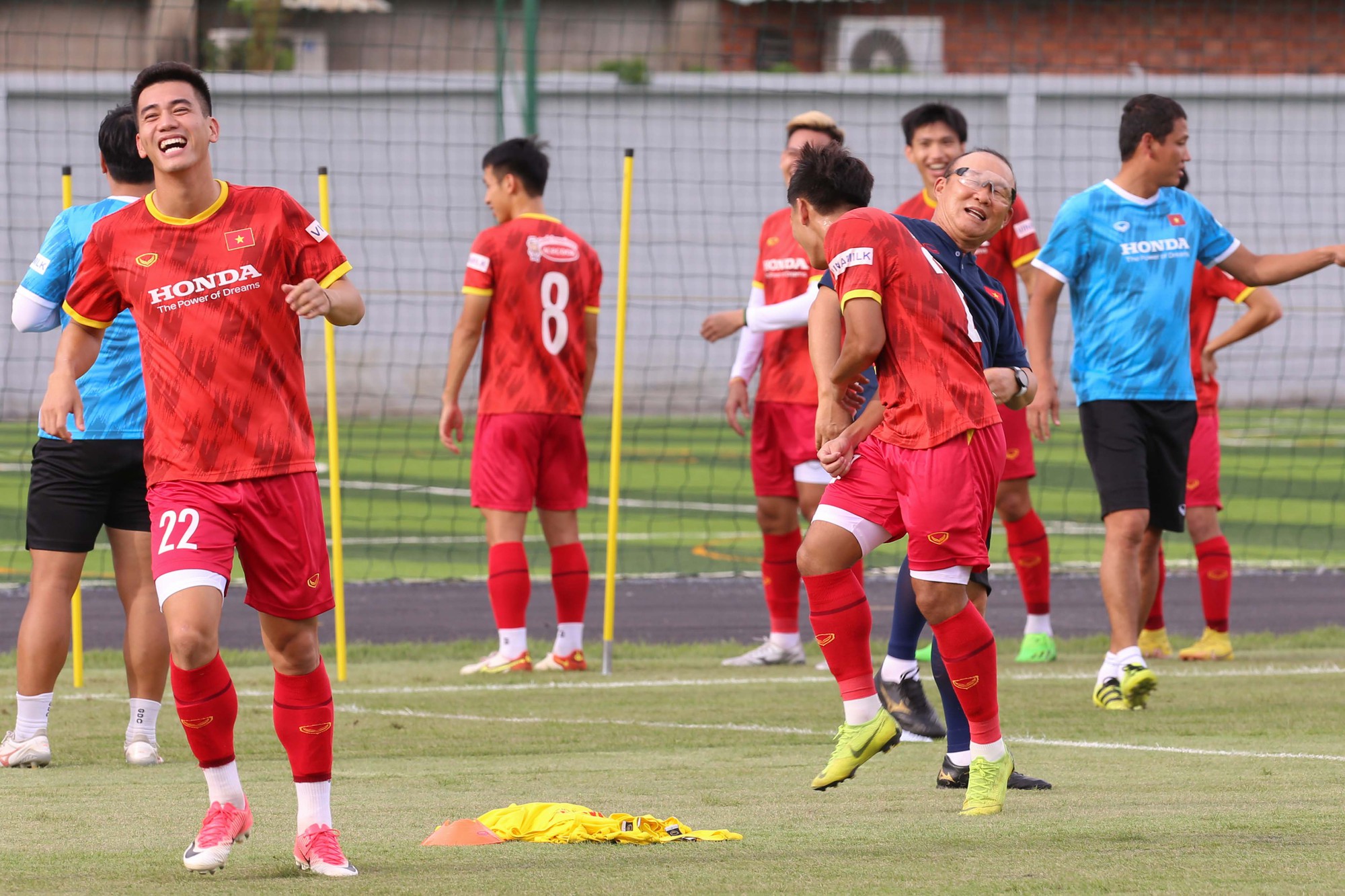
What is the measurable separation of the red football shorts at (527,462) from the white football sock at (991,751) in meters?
3.72

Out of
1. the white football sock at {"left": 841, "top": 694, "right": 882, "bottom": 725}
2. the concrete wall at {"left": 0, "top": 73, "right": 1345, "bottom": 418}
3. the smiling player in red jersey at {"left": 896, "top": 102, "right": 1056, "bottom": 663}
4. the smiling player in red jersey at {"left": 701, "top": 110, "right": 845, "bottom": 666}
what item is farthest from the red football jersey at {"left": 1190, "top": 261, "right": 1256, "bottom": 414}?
the concrete wall at {"left": 0, "top": 73, "right": 1345, "bottom": 418}

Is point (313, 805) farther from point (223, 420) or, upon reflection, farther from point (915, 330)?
Answer: point (915, 330)

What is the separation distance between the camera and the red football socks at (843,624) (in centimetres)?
534

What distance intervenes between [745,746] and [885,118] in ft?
73.1

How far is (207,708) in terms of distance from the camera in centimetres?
442

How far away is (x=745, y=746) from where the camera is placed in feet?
21.1

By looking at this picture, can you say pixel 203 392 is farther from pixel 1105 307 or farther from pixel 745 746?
pixel 1105 307

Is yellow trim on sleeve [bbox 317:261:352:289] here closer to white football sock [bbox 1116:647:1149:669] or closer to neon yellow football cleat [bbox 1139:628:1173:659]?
white football sock [bbox 1116:647:1149:669]

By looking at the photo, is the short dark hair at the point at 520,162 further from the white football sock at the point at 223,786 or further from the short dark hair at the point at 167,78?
the white football sock at the point at 223,786

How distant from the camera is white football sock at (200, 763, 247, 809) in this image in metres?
4.44

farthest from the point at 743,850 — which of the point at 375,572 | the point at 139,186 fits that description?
the point at 375,572

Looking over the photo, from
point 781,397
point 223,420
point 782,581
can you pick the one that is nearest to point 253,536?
point 223,420

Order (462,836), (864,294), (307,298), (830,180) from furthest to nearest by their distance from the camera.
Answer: (830,180)
(864,294)
(462,836)
(307,298)

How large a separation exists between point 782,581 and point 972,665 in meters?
3.67
